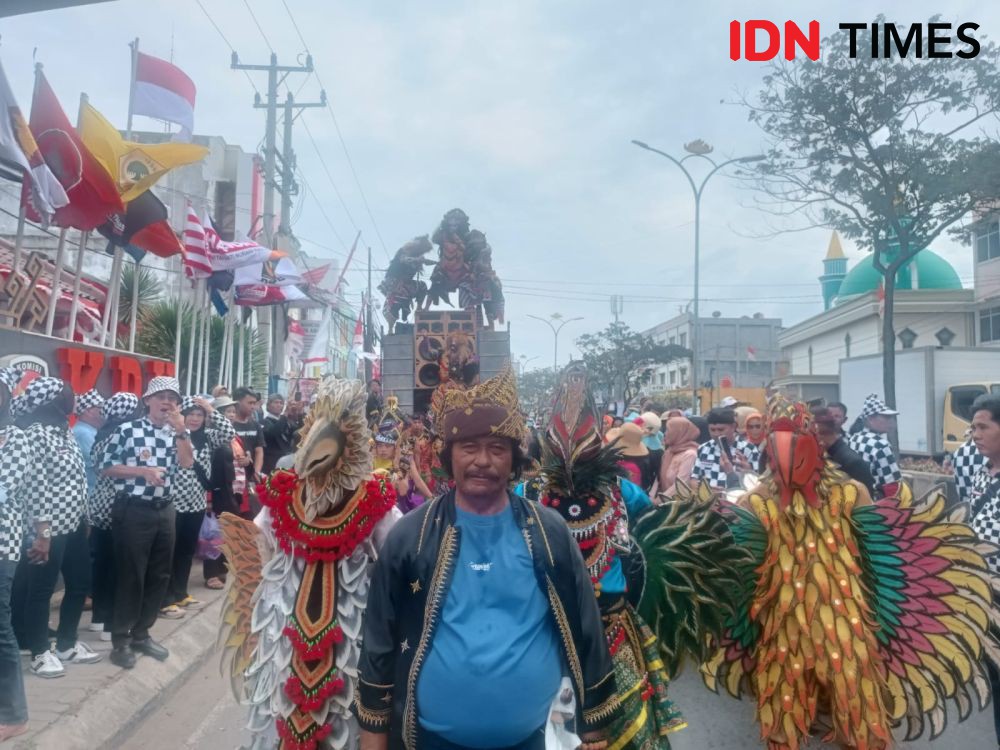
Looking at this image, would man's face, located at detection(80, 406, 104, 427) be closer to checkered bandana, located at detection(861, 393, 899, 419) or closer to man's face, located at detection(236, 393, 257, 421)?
man's face, located at detection(236, 393, 257, 421)

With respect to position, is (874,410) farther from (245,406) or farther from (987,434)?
(245,406)

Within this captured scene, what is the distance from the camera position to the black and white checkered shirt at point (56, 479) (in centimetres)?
451

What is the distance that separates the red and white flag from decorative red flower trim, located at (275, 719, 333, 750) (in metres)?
10.0

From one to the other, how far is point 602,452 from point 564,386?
1.17 feet

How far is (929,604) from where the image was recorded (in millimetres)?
3410

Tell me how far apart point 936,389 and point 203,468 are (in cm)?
1530

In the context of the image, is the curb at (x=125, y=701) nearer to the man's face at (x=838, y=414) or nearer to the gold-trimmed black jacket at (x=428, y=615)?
the gold-trimmed black jacket at (x=428, y=615)

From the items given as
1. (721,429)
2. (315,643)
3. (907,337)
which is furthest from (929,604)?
(907,337)

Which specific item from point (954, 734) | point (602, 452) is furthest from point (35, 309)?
point (954, 734)

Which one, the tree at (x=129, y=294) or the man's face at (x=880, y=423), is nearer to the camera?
the man's face at (x=880, y=423)

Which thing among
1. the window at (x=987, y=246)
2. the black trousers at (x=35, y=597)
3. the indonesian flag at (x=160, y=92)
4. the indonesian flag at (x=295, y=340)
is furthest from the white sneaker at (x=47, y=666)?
the window at (x=987, y=246)

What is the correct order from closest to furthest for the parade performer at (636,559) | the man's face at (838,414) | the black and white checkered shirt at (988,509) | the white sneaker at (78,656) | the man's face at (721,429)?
the parade performer at (636,559) → the black and white checkered shirt at (988,509) → the white sneaker at (78,656) → the man's face at (838,414) → the man's face at (721,429)

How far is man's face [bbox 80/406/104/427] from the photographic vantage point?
20.3 feet

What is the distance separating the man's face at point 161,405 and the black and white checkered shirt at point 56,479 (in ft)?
1.93
